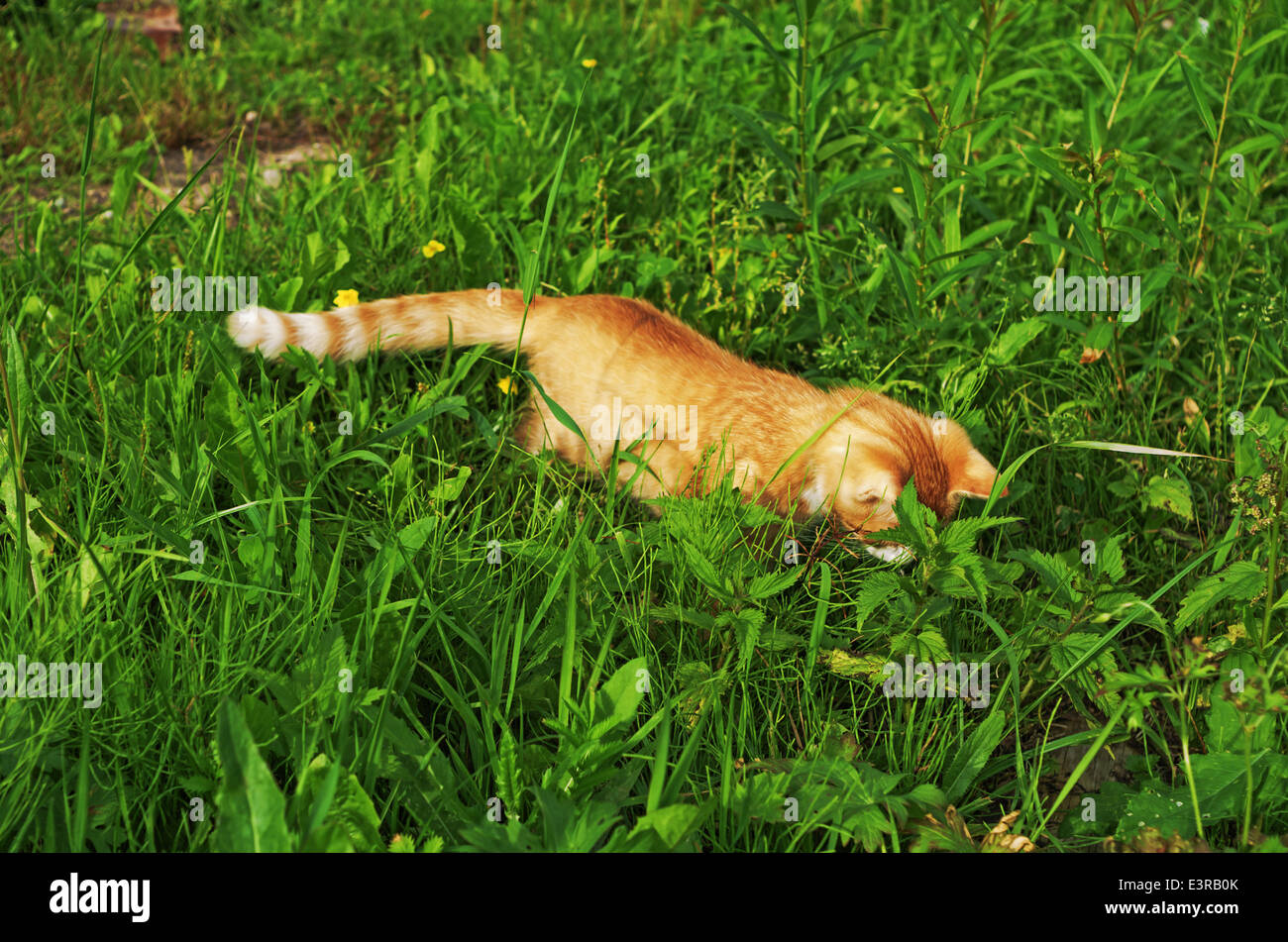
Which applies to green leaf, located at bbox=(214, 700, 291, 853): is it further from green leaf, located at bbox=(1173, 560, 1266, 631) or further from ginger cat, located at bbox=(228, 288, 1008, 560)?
green leaf, located at bbox=(1173, 560, 1266, 631)

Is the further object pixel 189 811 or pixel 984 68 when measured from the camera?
pixel 984 68

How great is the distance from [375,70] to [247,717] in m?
3.86

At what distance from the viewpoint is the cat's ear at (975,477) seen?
8.88 ft

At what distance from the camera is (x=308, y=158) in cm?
415

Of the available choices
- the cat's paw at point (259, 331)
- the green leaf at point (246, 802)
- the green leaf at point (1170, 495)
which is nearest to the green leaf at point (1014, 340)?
the green leaf at point (1170, 495)

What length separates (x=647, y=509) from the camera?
2.98m

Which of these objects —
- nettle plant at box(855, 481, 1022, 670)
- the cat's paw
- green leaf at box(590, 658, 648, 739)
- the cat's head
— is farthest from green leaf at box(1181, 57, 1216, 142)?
the cat's paw

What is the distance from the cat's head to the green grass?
0.13 meters

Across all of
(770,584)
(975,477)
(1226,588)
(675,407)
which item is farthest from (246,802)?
(1226,588)

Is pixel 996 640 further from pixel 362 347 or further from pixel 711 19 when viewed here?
pixel 711 19

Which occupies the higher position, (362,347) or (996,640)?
(362,347)

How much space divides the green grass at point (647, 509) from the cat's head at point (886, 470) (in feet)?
0.42

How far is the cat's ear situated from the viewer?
2.71m

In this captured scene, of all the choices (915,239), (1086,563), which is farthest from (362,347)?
(1086,563)
